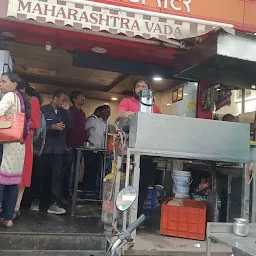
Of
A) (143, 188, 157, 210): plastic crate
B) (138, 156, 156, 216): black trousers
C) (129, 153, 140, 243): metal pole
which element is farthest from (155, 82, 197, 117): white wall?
(129, 153, 140, 243): metal pole

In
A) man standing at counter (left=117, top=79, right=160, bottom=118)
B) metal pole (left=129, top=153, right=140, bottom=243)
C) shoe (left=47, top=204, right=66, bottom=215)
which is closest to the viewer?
metal pole (left=129, top=153, right=140, bottom=243)

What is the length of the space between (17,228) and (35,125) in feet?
3.90

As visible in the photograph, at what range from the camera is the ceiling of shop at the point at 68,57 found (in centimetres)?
505

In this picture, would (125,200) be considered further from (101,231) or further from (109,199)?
(101,231)

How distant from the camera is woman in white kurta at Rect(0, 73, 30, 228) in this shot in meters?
3.33

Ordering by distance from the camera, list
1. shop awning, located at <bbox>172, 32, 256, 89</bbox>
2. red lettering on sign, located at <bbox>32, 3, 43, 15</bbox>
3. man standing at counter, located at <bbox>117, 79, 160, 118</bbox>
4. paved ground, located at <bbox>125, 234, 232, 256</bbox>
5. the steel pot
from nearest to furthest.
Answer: the steel pot, paved ground, located at <bbox>125, 234, 232, 256</bbox>, red lettering on sign, located at <bbox>32, 3, 43, 15</bbox>, man standing at counter, located at <bbox>117, 79, 160, 118</bbox>, shop awning, located at <bbox>172, 32, 256, 89</bbox>

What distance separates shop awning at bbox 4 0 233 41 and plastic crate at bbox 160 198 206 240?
6.82ft

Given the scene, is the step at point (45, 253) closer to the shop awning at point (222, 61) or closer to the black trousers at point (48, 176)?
the black trousers at point (48, 176)

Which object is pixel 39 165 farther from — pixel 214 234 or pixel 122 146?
pixel 214 234

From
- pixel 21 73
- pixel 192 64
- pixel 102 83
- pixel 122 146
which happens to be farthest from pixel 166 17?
pixel 21 73

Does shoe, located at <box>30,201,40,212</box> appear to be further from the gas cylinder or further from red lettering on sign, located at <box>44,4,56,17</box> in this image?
red lettering on sign, located at <box>44,4,56,17</box>

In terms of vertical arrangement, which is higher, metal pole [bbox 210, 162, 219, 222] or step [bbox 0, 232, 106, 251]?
metal pole [bbox 210, 162, 219, 222]

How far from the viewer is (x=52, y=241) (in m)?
3.37

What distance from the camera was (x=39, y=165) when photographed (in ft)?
15.2
